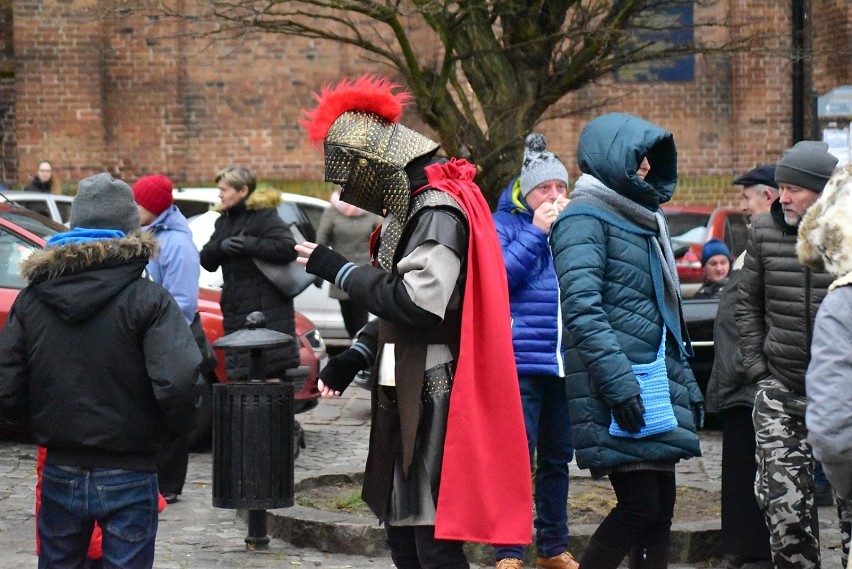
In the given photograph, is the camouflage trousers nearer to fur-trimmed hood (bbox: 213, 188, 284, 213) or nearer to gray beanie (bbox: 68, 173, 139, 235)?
gray beanie (bbox: 68, 173, 139, 235)

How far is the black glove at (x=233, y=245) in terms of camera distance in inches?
348

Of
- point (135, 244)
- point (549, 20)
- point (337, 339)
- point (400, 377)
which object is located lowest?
point (337, 339)

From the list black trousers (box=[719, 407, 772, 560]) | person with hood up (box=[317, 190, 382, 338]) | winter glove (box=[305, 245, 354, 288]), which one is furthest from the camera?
person with hood up (box=[317, 190, 382, 338])

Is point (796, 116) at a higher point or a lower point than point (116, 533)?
higher

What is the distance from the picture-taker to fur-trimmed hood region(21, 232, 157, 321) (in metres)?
4.43

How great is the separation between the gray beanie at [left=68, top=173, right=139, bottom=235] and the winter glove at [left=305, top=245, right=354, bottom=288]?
61cm

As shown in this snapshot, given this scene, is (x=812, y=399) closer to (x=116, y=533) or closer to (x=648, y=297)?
(x=648, y=297)

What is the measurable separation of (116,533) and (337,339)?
1005 centimetres

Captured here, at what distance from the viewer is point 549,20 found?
7.89m

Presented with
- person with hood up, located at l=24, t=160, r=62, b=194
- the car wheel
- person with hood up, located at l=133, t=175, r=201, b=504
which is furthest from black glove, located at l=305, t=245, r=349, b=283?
person with hood up, located at l=24, t=160, r=62, b=194

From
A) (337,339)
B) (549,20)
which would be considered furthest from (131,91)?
(549,20)

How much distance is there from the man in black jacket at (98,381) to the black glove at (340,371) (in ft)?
1.50

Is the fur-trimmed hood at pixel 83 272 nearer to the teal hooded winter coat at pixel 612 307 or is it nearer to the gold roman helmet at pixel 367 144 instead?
the gold roman helmet at pixel 367 144

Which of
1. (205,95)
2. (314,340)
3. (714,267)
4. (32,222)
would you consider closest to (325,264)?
(32,222)
